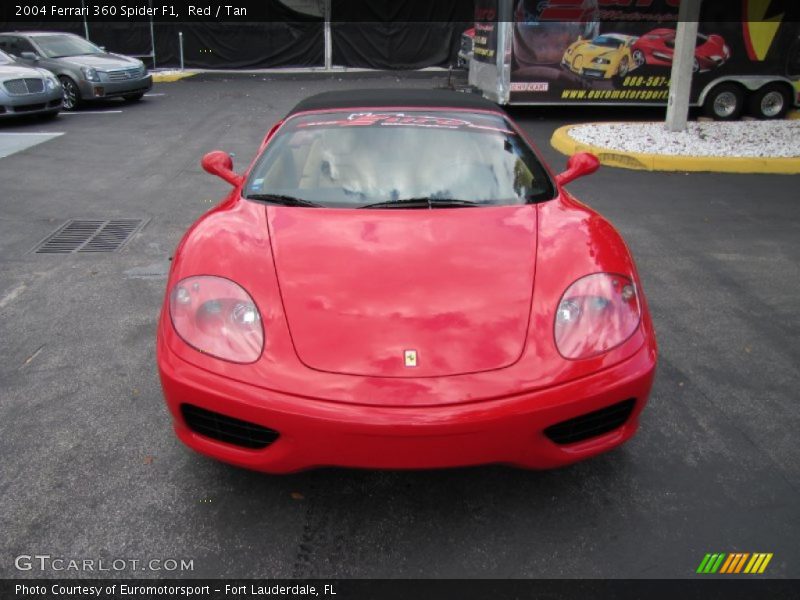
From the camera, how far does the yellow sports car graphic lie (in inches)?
466

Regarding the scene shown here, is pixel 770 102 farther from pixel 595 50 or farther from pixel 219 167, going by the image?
pixel 219 167

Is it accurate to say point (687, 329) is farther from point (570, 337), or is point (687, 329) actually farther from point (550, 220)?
point (570, 337)

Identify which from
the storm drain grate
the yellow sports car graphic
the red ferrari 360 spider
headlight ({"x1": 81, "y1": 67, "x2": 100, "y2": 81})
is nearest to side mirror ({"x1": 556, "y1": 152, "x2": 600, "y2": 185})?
the red ferrari 360 spider

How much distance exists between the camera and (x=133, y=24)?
22.6 m

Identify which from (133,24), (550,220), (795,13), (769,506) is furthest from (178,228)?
(133,24)

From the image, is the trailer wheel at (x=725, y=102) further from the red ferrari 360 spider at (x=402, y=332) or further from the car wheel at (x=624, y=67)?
the red ferrari 360 spider at (x=402, y=332)

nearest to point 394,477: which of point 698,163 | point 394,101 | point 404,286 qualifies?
point 404,286

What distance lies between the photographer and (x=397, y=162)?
3.38 m

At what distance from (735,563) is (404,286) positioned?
58.2 inches

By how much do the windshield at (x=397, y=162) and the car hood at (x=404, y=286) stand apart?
0.21 m

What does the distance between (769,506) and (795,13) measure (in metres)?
11.7

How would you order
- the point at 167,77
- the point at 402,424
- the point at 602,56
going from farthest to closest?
the point at 167,77 < the point at 602,56 < the point at 402,424

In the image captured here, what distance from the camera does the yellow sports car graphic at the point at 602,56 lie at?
11844 mm

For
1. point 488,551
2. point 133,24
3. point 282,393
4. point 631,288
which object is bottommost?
point 488,551
